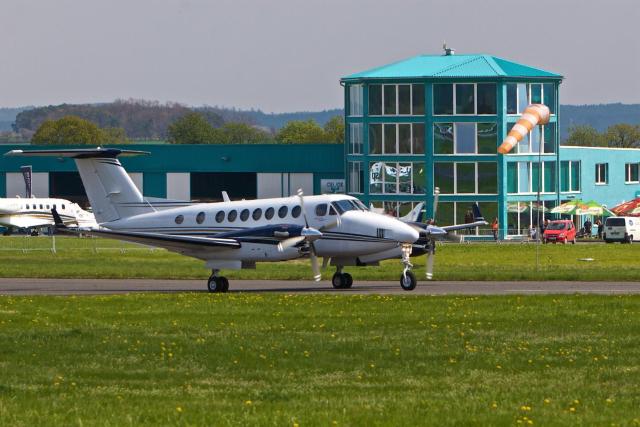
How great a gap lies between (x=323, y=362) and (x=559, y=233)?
6199 cm

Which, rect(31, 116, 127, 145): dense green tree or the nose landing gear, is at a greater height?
rect(31, 116, 127, 145): dense green tree

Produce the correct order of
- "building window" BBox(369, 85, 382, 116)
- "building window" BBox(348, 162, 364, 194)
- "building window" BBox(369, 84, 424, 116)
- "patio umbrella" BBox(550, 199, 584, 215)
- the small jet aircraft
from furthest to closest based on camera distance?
the small jet aircraft → "building window" BBox(348, 162, 364, 194) → "building window" BBox(369, 85, 382, 116) → "building window" BBox(369, 84, 424, 116) → "patio umbrella" BBox(550, 199, 584, 215)

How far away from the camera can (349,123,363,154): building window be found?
3826 inches

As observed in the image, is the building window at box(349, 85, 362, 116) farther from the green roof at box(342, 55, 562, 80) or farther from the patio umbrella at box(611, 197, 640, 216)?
the patio umbrella at box(611, 197, 640, 216)

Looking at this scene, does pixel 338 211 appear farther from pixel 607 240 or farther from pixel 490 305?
pixel 607 240

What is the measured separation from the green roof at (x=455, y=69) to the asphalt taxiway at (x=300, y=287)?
165ft

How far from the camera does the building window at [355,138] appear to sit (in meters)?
97.2

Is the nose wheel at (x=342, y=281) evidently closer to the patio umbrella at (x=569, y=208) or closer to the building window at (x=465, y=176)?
the patio umbrella at (x=569, y=208)

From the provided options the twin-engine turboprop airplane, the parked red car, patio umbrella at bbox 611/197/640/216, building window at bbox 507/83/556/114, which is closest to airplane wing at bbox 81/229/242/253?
the twin-engine turboprop airplane

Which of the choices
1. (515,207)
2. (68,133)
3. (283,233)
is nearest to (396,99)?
(515,207)

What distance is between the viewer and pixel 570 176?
334 feet

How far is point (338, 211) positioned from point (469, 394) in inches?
851

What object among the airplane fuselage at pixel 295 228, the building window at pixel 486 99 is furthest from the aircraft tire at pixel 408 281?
the building window at pixel 486 99

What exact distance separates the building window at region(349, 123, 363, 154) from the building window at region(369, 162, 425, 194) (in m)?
2.06
